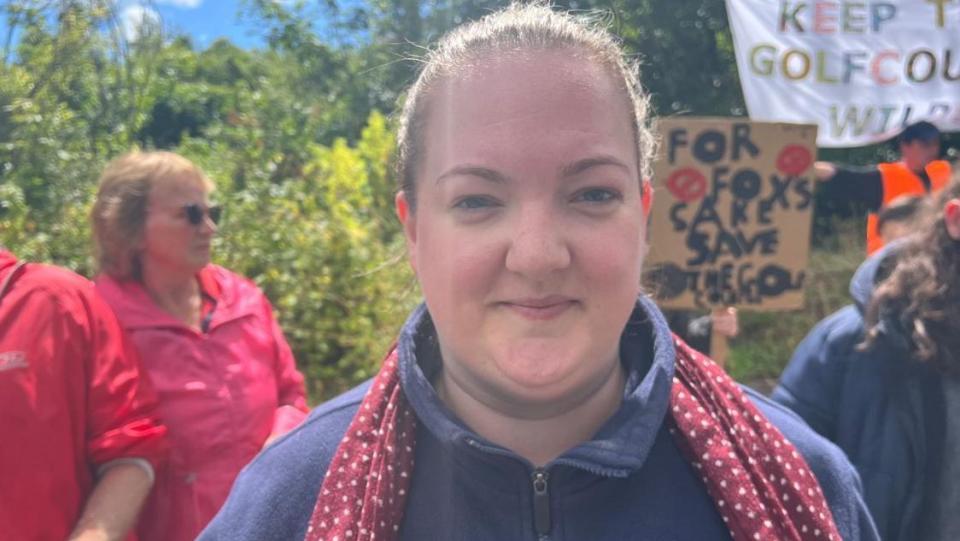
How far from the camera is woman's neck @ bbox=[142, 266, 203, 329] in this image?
2711 millimetres

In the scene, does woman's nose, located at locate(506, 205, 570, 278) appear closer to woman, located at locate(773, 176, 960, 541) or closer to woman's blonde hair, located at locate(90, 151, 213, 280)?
woman, located at locate(773, 176, 960, 541)

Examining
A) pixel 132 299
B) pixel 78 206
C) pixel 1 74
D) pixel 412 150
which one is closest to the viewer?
pixel 412 150

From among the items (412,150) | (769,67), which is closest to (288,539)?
(412,150)

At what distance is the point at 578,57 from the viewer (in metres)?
1.30

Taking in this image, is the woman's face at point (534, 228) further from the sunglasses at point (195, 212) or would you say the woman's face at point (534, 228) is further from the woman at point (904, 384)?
the sunglasses at point (195, 212)

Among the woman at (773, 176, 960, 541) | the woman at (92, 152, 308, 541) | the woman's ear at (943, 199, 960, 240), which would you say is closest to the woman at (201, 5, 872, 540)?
the woman at (773, 176, 960, 541)

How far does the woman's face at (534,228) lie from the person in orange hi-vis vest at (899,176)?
3.58 meters

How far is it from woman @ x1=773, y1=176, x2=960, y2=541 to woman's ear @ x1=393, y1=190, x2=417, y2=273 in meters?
1.23

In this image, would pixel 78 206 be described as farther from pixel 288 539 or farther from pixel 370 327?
A: pixel 288 539

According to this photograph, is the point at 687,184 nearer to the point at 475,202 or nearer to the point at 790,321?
the point at 475,202

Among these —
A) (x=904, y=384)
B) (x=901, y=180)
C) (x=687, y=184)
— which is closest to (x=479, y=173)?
(x=904, y=384)

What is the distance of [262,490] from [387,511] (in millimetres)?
209

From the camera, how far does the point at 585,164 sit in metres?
1.26

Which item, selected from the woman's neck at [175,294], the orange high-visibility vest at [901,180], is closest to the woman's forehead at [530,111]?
the woman's neck at [175,294]
